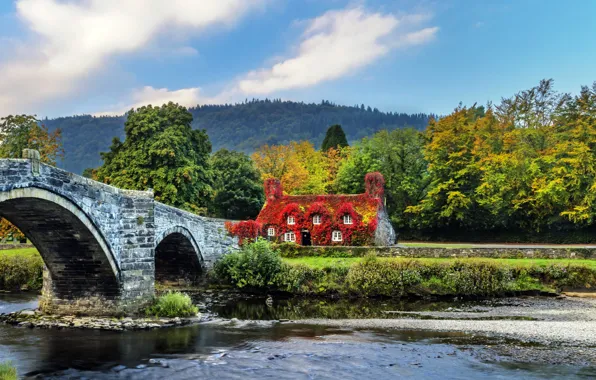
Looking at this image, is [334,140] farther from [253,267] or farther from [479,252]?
[253,267]

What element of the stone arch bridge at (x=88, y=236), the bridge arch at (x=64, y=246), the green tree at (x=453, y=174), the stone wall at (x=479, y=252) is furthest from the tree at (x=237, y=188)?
the bridge arch at (x=64, y=246)

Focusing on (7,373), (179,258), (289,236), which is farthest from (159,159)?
(7,373)

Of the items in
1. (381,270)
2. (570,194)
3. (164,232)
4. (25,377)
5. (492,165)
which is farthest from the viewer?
(492,165)

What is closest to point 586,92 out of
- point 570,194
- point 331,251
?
point 570,194

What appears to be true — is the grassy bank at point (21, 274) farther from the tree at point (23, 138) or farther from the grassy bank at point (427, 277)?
the grassy bank at point (427, 277)

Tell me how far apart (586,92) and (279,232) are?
89.9ft

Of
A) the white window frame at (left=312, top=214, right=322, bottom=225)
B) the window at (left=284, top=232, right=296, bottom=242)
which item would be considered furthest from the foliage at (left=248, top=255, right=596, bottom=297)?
the window at (left=284, top=232, right=296, bottom=242)

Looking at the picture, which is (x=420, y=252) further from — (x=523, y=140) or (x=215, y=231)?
(x=523, y=140)

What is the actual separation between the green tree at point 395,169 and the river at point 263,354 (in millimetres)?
32526

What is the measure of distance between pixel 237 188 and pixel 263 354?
3493 cm

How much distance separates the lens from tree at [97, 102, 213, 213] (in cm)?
3784

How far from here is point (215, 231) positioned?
3044 centimetres

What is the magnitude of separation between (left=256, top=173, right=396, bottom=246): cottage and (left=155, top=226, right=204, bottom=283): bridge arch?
8.59m

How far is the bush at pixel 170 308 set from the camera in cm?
2127
